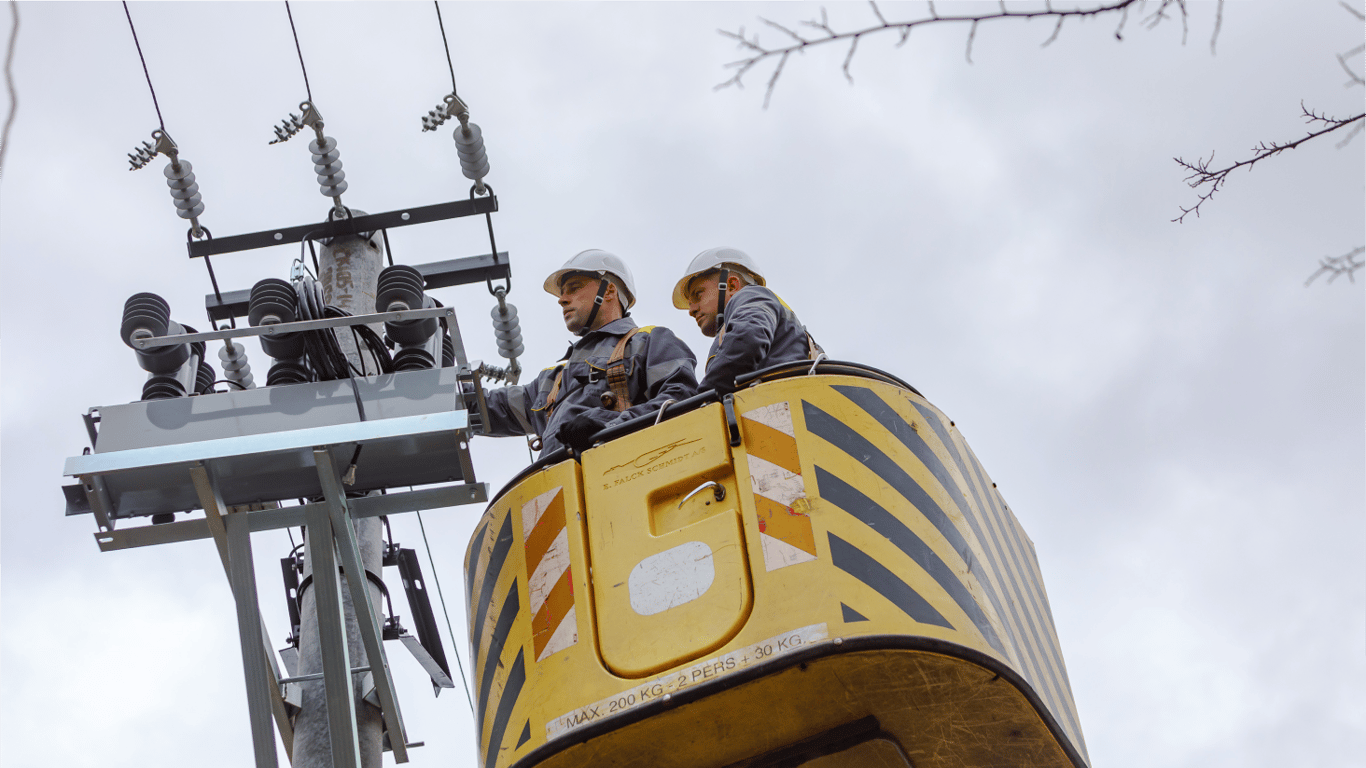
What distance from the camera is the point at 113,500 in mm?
5309

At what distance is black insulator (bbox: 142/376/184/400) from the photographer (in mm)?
5512

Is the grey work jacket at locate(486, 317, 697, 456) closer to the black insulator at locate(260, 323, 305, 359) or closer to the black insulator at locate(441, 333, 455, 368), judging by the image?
the black insulator at locate(441, 333, 455, 368)

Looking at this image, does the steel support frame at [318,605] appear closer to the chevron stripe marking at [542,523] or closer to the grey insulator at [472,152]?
the chevron stripe marking at [542,523]

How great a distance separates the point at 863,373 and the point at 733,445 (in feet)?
1.91

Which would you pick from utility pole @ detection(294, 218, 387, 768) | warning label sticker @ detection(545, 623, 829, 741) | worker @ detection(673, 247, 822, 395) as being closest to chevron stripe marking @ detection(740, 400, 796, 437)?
worker @ detection(673, 247, 822, 395)

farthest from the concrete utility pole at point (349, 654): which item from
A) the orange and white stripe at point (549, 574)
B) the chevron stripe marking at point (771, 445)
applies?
the chevron stripe marking at point (771, 445)

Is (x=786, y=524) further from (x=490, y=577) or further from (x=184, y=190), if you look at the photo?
(x=184, y=190)

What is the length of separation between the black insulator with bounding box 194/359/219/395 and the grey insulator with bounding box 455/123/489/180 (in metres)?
2.78

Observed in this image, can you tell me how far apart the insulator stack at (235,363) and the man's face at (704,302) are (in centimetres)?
317

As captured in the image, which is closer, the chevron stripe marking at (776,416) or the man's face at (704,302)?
the chevron stripe marking at (776,416)

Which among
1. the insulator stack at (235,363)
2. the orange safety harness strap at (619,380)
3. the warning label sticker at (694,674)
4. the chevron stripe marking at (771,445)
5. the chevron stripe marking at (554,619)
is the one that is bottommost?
the warning label sticker at (694,674)

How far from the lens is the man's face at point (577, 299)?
6477 millimetres

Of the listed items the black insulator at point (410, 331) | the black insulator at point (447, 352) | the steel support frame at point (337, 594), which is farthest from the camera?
the black insulator at point (447, 352)

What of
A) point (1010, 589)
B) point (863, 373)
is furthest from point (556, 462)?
point (1010, 589)
